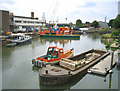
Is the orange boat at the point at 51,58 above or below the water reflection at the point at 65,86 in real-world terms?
above

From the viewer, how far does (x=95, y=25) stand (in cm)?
8312

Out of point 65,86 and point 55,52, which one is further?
point 55,52

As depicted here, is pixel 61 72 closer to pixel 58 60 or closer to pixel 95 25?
pixel 58 60

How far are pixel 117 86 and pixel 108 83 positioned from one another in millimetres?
655

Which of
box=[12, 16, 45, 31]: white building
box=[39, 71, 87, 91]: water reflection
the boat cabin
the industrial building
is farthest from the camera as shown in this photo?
box=[12, 16, 45, 31]: white building

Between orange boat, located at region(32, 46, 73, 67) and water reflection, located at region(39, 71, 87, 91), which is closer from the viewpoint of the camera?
water reflection, located at region(39, 71, 87, 91)

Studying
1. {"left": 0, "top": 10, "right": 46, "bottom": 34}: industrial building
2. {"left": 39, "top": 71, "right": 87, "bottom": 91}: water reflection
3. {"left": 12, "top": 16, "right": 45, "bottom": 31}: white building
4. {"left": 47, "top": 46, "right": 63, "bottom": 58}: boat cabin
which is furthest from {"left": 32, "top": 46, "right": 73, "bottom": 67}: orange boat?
{"left": 12, "top": 16, "right": 45, "bottom": 31}: white building

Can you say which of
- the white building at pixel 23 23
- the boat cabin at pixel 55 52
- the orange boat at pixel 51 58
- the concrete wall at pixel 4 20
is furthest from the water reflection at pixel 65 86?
the white building at pixel 23 23

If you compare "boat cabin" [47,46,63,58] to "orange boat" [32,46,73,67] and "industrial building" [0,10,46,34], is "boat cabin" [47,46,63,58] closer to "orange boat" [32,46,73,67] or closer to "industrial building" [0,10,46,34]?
"orange boat" [32,46,73,67]

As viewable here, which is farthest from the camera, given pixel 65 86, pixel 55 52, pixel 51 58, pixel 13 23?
pixel 13 23

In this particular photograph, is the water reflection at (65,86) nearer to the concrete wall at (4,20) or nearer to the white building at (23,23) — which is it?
the concrete wall at (4,20)

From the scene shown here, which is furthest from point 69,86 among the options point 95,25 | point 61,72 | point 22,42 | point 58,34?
point 95,25

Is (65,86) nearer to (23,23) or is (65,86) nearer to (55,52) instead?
(55,52)

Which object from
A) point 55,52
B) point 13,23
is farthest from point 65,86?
point 13,23
